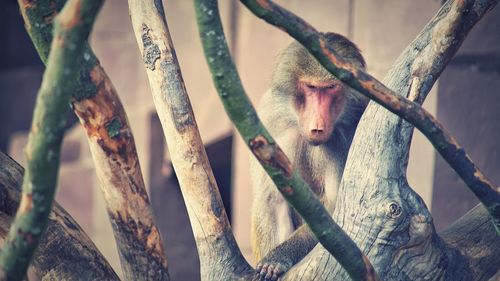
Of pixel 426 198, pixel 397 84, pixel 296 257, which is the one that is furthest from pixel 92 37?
pixel 397 84

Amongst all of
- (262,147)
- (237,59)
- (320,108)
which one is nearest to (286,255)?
(320,108)

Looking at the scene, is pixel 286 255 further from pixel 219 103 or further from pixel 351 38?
pixel 219 103

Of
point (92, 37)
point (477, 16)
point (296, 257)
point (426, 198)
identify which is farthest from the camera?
point (92, 37)

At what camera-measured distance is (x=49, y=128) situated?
220cm

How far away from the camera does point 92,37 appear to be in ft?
25.2

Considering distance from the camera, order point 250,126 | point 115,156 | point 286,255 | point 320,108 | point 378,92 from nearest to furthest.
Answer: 1. point 250,126
2. point 378,92
3. point 115,156
4. point 286,255
5. point 320,108

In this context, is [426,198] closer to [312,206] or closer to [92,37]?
[312,206]

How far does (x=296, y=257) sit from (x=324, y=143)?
65 centimetres

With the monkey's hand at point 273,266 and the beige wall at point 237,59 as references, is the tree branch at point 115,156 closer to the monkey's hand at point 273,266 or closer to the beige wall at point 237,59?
the monkey's hand at point 273,266

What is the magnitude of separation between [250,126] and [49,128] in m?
0.55

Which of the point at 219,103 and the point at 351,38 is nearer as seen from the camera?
the point at 351,38

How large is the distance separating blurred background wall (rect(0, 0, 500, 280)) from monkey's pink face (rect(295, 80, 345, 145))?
4.17ft

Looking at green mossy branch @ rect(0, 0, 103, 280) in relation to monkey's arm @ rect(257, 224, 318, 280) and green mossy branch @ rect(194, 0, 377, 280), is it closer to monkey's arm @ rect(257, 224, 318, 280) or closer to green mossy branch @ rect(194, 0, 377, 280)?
green mossy branch @ rect(194, 0, 377, 280)

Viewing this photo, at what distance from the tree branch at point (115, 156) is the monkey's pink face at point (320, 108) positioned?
116 centimetres
